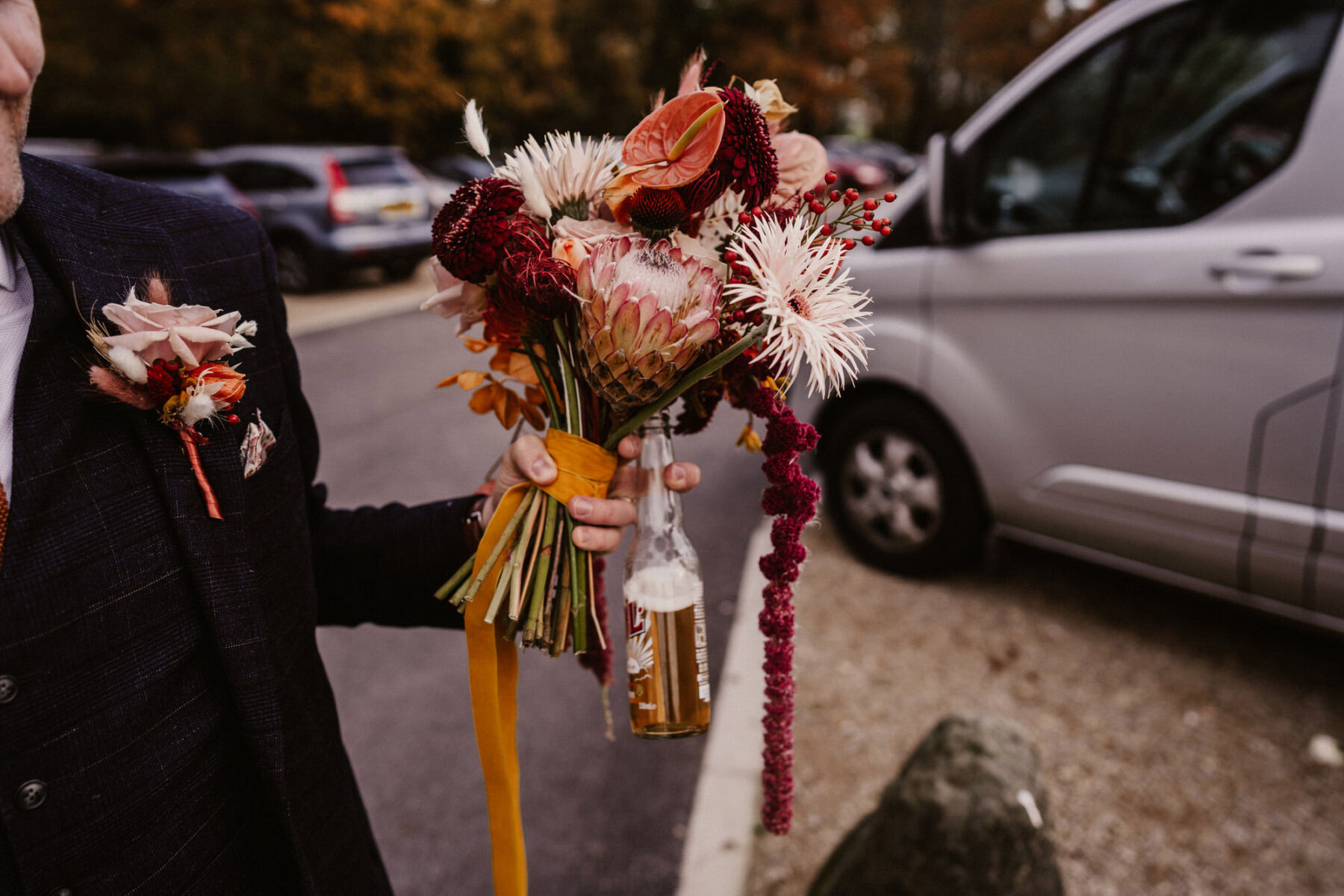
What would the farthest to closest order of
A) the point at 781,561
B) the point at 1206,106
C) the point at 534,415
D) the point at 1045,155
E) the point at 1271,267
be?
the point at 1045,155, the point at 1206,106, the point at 1271,267, the point at 534,415, the point at 781,561

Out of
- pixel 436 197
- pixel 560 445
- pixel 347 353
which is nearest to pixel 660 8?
pixel 436 197

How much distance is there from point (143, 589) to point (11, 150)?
0.48 meters

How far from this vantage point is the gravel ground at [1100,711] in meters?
2.32

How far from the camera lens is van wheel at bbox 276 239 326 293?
11.6m

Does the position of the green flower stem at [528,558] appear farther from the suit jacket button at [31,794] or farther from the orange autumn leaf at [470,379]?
the suit jacket button at [31,794]

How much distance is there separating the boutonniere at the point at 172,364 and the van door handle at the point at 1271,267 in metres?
2.65

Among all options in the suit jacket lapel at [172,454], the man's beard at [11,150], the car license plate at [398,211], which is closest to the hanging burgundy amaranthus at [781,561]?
the suit jacket lapel at [172,454]

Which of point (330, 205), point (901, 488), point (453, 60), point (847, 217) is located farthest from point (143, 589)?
point (453, 60)

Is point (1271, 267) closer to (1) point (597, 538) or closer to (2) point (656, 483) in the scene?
(2) point (656, 483)

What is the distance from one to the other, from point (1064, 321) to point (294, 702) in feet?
8.85

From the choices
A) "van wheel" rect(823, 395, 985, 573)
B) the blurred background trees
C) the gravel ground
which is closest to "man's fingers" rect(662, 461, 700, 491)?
the gravel ground

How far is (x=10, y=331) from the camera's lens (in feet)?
3.03

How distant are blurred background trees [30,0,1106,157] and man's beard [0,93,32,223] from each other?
5764 millimetres

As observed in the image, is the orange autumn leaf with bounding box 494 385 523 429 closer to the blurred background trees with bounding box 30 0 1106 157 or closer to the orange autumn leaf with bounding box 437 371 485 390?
the orange autumn leaf with bounding box 437 371 485 390
